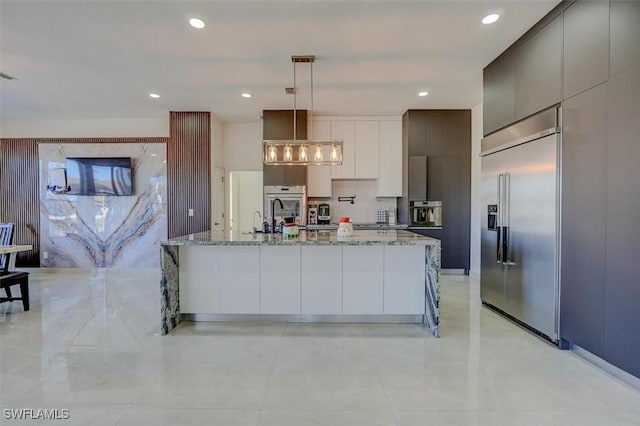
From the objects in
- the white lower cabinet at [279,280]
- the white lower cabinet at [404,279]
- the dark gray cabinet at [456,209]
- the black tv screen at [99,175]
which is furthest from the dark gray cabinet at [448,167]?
the black tv screen at [99,175]

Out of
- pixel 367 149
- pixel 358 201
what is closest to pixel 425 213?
pixel 358 201

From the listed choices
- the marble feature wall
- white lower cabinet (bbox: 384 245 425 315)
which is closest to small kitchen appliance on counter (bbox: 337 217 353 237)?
white lower cabinet (bbox: 384 245 425 315)

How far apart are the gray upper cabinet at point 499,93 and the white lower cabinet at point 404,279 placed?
1.81 m

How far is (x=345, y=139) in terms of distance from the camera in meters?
6.25

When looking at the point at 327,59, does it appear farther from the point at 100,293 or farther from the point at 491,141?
the point at 100,293

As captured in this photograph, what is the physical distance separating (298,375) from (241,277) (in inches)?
54.6

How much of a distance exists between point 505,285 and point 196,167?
5301 millimetres

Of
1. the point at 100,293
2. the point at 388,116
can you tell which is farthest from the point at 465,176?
the point at 100,293

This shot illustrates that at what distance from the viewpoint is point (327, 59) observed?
3.88 m

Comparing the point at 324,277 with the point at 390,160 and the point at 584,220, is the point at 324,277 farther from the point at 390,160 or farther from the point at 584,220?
the point at 390,160

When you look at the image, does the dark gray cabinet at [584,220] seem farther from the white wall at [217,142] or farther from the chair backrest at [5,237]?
the chair backrest at [5,237]

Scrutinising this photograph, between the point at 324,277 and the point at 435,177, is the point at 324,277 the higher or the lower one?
the lower one

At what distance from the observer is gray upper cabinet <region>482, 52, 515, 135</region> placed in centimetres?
359

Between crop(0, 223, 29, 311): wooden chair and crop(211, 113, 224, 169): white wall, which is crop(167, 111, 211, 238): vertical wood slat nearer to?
crop(211, 113, 224, 169): white wall
